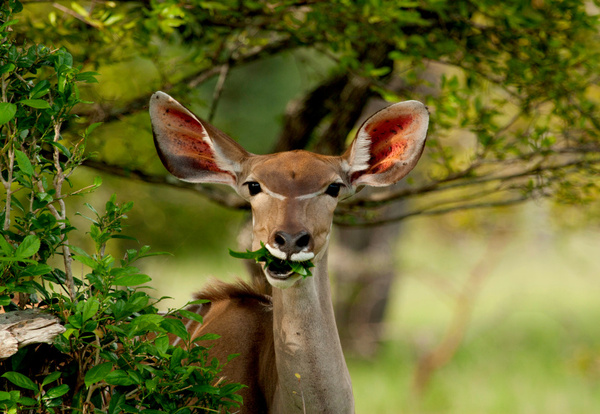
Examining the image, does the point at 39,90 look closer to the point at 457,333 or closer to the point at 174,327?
the point at 174,327

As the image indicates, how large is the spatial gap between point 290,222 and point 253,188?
446 millimetres

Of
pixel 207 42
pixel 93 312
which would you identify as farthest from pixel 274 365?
pixel 207 42

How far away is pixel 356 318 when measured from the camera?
11703 millimetres

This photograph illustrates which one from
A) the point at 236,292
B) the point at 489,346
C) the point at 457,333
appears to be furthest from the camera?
the point at 489,346

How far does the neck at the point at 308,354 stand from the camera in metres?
3.45

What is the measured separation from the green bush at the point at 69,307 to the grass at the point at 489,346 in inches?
141

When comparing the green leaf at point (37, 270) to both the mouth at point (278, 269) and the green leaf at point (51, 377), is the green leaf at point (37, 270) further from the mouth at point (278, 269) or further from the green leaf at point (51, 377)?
the mouth at point (278, 269)

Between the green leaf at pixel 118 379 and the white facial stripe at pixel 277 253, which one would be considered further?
the white facial stripe at pixel 277 253

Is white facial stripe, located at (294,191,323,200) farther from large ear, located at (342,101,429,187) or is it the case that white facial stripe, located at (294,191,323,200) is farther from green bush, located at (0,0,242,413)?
green bush, located at (0,0,242,413)

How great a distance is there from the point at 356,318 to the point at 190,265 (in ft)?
12.8

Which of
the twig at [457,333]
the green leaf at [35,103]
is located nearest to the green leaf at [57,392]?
the green leaf at [35,103]

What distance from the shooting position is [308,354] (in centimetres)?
346

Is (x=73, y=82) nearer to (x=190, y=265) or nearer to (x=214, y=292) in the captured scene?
(x=214, y=292)

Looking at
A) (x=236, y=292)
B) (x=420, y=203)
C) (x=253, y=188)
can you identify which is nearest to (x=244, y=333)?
(x=236, y=292)
